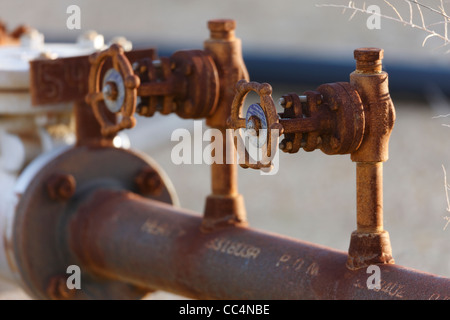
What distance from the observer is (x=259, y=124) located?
1.44m

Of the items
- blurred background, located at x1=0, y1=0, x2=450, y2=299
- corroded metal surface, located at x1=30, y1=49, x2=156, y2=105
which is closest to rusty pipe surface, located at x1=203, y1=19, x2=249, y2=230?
blurred background, located at x1=0, y1=0, x2=450, y2=299

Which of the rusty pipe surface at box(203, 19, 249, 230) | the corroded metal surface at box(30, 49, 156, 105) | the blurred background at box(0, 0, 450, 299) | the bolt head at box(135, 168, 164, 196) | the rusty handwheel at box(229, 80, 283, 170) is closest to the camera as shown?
the rusty handwheel at box(229, 80, 283, 170)

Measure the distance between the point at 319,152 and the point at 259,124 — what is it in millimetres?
2990

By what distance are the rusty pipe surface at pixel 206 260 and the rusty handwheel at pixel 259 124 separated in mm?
287

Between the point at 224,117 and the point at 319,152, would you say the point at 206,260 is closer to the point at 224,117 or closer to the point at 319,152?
the point at 224,117

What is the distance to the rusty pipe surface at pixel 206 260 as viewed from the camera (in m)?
1.56

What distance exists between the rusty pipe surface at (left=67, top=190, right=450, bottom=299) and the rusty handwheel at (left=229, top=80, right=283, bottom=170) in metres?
0.29

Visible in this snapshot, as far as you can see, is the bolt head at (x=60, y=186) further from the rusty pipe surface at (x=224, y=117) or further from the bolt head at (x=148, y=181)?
the rusty pipe surface at (x=224, y=117)

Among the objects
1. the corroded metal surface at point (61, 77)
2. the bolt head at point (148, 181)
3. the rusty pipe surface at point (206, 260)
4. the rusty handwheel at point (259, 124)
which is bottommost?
the rusty pipe surface at point (206, 260)

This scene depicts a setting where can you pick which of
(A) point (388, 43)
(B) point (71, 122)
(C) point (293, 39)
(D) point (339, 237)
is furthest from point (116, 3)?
(B) point (71, 122)

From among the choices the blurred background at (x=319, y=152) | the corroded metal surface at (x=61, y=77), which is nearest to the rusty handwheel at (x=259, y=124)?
the blurred background at (x=319, y=152)

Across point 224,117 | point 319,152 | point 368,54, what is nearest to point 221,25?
point 224,117

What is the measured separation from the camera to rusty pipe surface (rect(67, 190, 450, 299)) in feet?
5.11

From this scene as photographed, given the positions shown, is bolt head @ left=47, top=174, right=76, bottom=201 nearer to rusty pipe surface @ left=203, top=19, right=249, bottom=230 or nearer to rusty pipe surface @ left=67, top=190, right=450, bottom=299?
rusty pipe surface @ left=67, top=190, right=450, bottom=299
